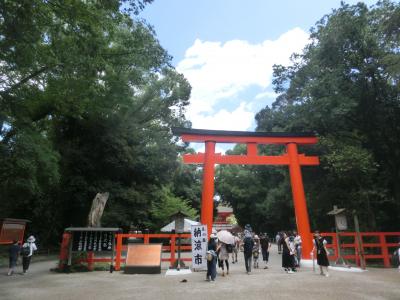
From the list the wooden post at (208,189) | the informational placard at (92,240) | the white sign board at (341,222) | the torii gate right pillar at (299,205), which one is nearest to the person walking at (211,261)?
the wooden post at (208,189)

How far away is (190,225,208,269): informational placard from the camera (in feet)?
39.2

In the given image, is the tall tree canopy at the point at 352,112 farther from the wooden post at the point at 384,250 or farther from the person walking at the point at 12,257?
the person walking at the point at 12,257

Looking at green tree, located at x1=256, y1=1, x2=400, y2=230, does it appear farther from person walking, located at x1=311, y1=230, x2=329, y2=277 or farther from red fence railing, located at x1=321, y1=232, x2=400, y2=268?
person walking, located at x1=311, y1=230, x2=329, y2=277

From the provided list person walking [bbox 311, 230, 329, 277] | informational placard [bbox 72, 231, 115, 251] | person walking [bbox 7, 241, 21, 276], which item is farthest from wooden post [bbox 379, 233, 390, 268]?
person walking [bbox 7, 241, 21, 276]

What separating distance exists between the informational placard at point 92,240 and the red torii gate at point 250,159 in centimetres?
375

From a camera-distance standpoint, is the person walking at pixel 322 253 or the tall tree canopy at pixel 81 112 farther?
the person walking at pixel 322 253

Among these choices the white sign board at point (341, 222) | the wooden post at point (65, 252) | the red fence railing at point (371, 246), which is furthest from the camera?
the white sign board at point (341, 222)

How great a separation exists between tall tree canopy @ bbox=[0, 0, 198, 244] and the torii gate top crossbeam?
317 centimetres

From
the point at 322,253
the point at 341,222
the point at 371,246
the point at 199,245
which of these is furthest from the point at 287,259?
the point at 371,246

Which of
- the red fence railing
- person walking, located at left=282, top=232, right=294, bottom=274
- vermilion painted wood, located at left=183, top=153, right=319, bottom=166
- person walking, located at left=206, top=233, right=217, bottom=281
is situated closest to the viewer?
person walking, located at left=206, top=233, right=217, bottom=281

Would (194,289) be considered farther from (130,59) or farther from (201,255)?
(130,59)

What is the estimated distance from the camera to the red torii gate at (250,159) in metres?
14.2

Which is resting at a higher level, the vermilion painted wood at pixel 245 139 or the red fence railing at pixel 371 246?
the vermilion painted wood at pixel 245 139

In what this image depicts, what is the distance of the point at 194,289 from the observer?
858 cm
